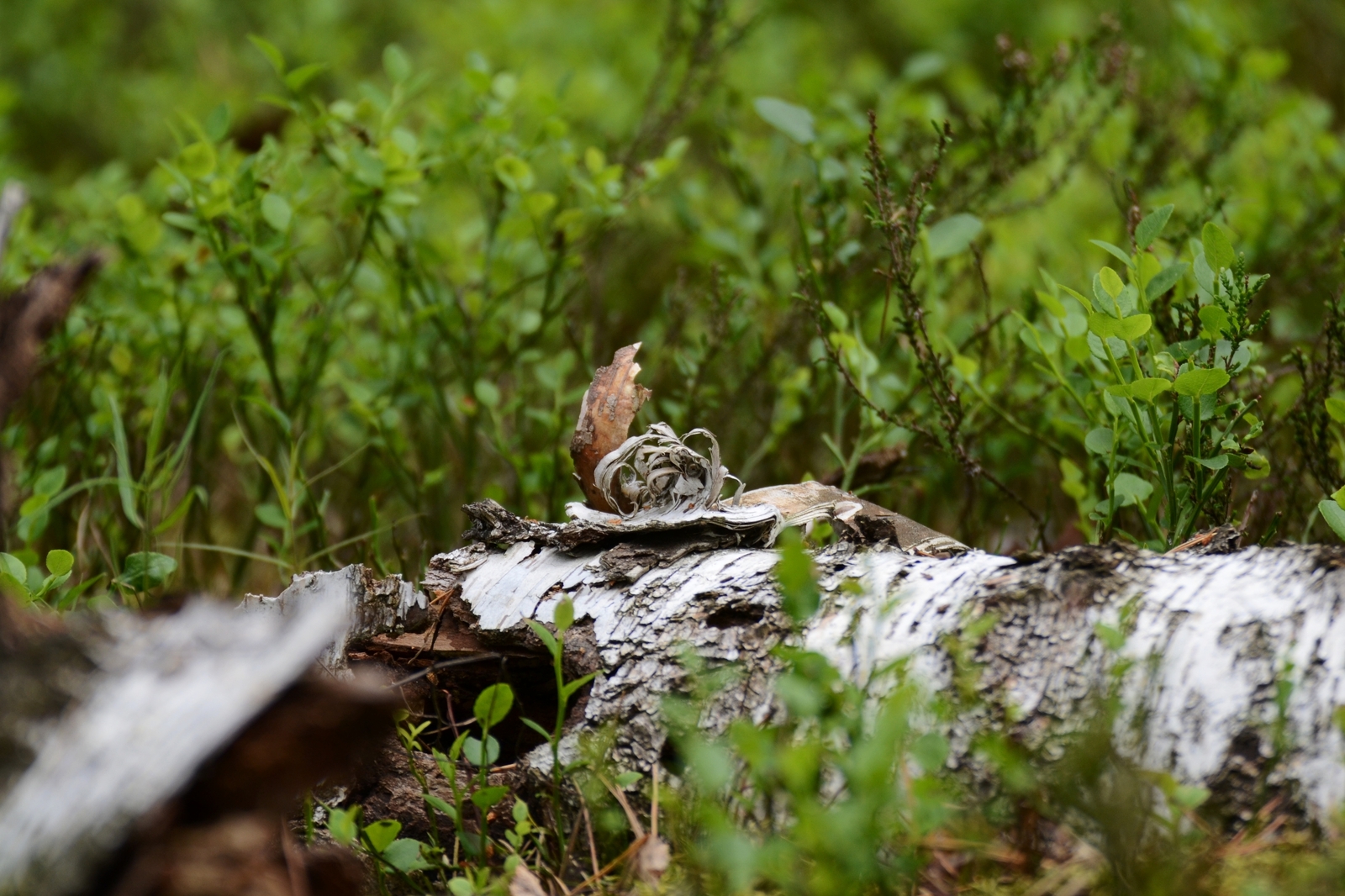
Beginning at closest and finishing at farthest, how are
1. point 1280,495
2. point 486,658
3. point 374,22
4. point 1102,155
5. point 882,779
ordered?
point 882,779
point 486,658
point 1280,495
point 1102,155
point 374,22

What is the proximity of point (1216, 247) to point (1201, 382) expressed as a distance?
25 cm

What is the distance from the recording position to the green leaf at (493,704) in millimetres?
1395

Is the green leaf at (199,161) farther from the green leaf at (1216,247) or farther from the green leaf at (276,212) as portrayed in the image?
the green leaf at (1216,247)

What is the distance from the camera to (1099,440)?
6.05ft

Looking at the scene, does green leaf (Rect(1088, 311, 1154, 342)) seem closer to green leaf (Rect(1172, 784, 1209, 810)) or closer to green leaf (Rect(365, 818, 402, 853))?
green leaf (Rect(1172, 784, 1209, 810))

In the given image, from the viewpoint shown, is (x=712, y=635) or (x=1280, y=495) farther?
(x=1280, y=495)

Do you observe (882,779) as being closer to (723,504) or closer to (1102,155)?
(723,504)

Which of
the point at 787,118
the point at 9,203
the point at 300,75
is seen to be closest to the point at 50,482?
the point at 300,75

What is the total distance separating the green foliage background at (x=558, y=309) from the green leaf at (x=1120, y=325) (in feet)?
1.46

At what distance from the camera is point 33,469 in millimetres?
2545

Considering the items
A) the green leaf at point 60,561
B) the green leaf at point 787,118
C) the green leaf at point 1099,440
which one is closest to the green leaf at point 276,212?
the green leaf at point 60,561

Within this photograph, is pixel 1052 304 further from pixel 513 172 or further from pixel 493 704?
pixel 513 172

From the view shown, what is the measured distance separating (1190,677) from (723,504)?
77 cm

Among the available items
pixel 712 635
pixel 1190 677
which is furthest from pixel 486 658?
pixel 1190 677
